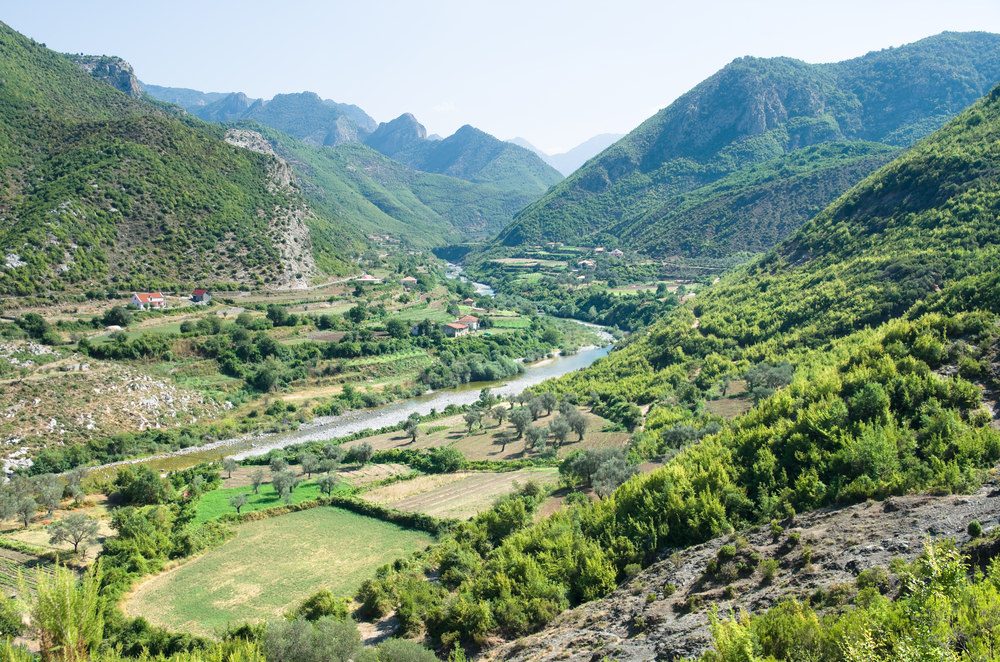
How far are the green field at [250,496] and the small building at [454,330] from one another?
50440mm

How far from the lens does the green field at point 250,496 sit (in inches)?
1628

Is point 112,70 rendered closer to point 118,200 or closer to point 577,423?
point 118,200

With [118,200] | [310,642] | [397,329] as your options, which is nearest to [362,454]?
[310,642]

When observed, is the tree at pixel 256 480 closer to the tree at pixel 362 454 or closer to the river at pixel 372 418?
the tree at pixel 362 454

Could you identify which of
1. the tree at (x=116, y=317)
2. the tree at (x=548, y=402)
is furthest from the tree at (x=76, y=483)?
the tree at (x=548, y=402)

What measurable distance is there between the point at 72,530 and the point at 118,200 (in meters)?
74.0

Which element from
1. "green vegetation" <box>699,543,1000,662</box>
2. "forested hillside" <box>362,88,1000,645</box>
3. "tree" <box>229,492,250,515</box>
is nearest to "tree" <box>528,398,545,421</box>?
"forested hillside" <box>362,88,1000,645</box>

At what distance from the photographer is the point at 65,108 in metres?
113

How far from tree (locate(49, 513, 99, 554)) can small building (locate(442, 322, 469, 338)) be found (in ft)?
207

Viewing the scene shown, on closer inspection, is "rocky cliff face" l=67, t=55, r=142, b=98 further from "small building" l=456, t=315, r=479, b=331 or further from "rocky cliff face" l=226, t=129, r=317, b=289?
"small building" l=456, t=315, r=479, b=331

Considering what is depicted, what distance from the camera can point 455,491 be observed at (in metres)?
43.9

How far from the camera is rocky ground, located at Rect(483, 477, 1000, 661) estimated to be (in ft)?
54.4

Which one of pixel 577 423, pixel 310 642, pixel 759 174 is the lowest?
A: pixel 577 423

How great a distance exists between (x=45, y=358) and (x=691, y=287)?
97.5 meters
